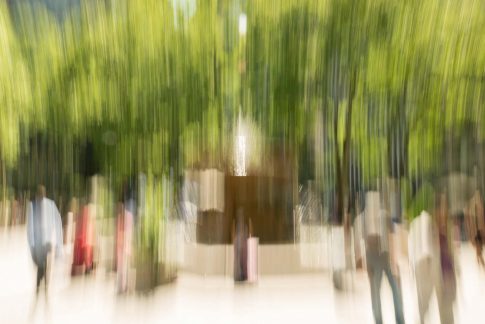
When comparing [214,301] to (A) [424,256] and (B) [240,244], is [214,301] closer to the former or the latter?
(B) [240,244]

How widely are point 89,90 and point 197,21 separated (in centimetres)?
58

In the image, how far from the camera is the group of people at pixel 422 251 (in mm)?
1867

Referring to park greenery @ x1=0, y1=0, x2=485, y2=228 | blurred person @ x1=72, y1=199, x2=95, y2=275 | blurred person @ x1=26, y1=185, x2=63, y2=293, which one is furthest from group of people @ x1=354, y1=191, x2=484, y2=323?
blurred person @ x1=26, y1=185, x2=63, y2=293

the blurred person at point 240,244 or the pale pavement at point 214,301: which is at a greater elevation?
the blurred person at point 240,244

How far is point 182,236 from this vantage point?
1953mm

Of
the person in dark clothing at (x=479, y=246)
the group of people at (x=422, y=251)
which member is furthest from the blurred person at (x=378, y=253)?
the person in dark clothing at (x=479, y=246)

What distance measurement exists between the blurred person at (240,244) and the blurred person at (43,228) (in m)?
0.80

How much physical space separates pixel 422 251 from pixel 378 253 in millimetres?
190

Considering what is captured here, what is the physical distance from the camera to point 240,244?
6.40 ft

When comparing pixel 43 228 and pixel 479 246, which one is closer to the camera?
pixel 479 246

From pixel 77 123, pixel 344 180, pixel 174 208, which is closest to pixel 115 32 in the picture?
pixel 77 123

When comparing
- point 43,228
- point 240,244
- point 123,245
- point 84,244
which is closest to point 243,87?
point 240,244

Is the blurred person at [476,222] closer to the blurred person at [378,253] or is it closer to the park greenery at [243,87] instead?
the park greenery at [243,87]

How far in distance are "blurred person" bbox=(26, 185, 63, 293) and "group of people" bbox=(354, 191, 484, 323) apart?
134cm
